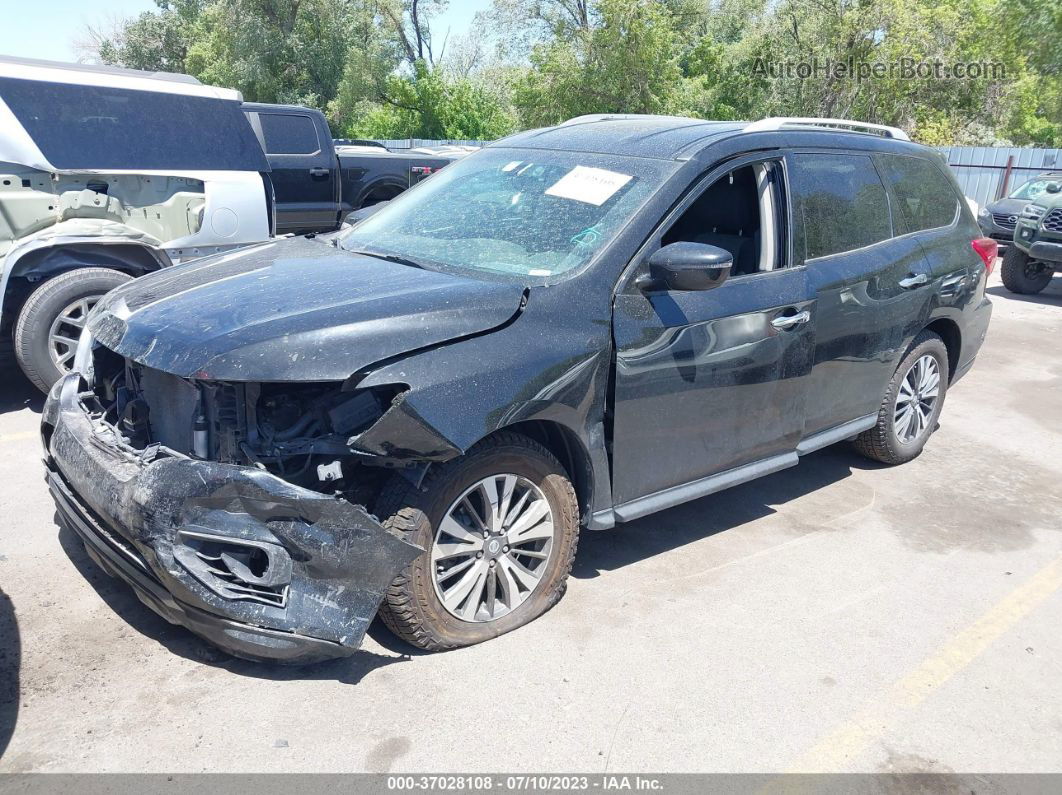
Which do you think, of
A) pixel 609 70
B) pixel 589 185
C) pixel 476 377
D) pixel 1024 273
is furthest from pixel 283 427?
pixel 609 70

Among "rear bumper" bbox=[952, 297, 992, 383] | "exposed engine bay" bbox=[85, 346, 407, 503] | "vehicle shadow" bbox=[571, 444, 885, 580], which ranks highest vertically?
"exposed engine bay" bbox=[85, 346, 407, 503]

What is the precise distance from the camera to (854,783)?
2869mm

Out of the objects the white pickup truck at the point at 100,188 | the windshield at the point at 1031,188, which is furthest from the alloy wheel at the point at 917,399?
the windshield at the point at 1031,188

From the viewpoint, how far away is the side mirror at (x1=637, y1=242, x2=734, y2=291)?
3533mm

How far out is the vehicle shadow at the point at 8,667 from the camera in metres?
2.86

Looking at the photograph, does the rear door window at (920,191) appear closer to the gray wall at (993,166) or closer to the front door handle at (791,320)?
the front door handle at (791,320)

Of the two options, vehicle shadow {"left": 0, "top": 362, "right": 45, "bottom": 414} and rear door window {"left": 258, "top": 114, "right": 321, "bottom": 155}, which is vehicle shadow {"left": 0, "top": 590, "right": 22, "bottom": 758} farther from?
rear door window {"left": 258, "top": 114, "right": 321, "bottom": 155}

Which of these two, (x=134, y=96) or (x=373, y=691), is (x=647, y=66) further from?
(x=373, y=691)

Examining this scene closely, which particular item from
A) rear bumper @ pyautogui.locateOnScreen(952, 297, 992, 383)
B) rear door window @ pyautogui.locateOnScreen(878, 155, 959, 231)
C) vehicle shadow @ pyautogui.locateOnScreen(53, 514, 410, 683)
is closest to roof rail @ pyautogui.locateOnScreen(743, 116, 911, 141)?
rear door window @ pyautogui.locateOnScreen(878, 155, 959, 231)

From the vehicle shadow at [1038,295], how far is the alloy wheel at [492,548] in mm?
10858

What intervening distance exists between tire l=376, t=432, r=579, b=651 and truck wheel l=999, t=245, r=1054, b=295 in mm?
11117

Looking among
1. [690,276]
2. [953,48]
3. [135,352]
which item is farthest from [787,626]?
[953,48]

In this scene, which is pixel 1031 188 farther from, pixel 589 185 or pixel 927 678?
pixel 927 678

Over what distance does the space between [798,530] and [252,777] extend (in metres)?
3.06
